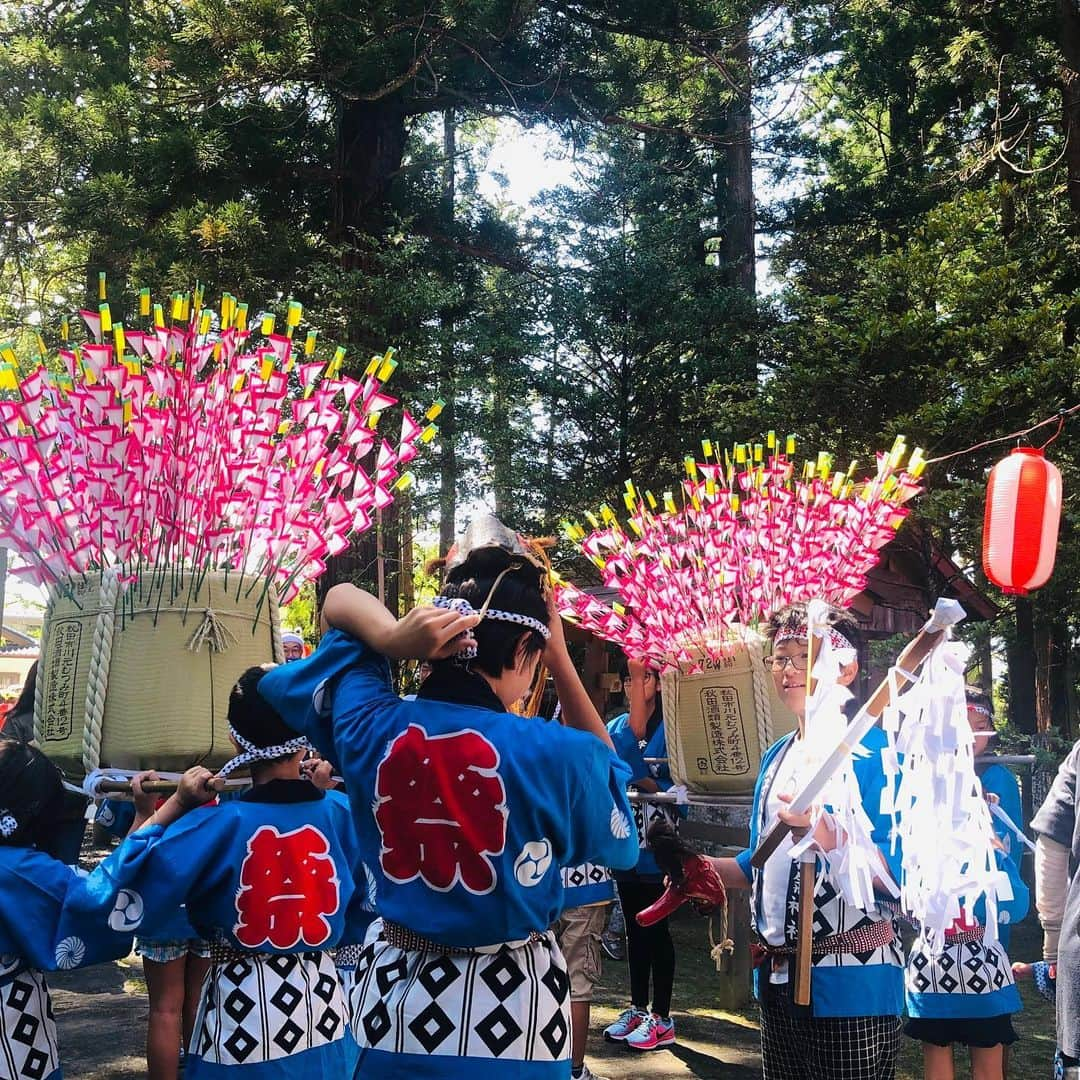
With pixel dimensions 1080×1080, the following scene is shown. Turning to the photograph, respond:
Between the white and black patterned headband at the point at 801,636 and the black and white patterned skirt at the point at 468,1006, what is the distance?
1483 mm

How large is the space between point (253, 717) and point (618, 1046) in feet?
12.0

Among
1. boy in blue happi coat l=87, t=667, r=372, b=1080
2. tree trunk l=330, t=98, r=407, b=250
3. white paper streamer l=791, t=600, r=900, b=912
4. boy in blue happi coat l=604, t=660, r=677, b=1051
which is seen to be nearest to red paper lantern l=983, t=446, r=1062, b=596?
boy in blue happi coat l=604, t=660, r=677, b=1051

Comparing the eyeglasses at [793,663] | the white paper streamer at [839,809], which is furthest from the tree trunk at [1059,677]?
the white paper streamer at [839,809]

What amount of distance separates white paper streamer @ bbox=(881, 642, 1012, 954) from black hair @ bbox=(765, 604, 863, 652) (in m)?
0.49

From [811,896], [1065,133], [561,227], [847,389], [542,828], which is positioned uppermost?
[1065,133]

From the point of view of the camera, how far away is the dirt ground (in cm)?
522

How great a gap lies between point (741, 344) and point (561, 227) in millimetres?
2210

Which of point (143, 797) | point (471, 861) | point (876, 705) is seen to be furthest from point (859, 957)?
point (143, 797)

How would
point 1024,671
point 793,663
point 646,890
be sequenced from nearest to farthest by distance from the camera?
1. point 793,663
2. point 646,890
3. point 1024,671

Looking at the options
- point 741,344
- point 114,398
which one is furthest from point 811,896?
point 741,344

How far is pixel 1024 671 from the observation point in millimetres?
13102

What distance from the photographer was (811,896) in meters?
2.91

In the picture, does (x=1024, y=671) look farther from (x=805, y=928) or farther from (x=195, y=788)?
(x=195, y=788)

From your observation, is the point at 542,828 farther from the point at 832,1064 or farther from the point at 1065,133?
the point at 1065,133
